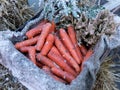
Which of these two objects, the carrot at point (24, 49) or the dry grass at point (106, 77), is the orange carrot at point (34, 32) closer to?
the carrot at point (24, 49)

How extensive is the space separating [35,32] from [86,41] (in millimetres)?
335

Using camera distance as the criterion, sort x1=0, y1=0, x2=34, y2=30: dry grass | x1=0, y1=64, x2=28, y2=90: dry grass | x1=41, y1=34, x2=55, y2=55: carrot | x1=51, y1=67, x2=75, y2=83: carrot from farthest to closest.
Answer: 1. x1=0, y1=0, x2=34, y2=30: dry grass
2. x1=0, y1=64, x2=28, y2=90: dry grass
3. x1=41, y1=34, x2=55, y2=55: carrot
4. x1=51, y1=67, x2=75, y2=83: carrot

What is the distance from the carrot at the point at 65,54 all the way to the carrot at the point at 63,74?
0.22 ft

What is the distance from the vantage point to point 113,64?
76.8 inches

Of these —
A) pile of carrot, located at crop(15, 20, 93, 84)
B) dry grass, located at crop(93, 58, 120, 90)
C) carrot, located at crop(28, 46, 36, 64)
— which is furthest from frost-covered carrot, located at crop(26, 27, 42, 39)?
dry grass, located at crop(93, 58, 120, 90)

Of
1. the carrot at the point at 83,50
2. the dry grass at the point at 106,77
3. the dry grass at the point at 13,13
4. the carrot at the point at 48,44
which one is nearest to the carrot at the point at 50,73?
the carrot at the point at 48,44

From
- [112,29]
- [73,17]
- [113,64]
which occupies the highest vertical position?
[73,17]

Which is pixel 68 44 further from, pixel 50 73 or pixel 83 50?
pixel 50 73

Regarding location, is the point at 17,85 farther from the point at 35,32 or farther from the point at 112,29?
the point at 112,29

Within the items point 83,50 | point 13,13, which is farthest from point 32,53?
point 13,13

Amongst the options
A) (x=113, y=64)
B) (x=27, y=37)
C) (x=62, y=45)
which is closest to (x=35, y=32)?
(x=27, y=37)

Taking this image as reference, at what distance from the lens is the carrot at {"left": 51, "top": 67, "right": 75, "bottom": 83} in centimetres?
156

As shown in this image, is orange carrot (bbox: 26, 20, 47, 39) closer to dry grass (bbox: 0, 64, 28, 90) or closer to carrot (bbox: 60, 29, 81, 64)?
carrot (bbox: 60, 29, 81, 64)

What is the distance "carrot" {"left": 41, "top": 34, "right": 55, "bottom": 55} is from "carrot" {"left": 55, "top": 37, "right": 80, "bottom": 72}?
0.10 ft
